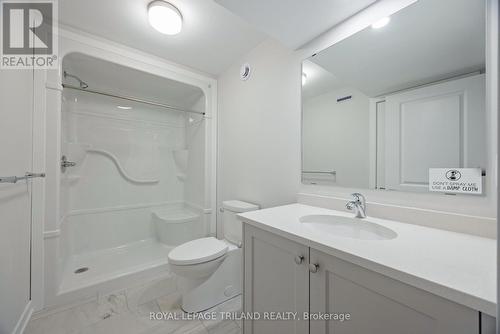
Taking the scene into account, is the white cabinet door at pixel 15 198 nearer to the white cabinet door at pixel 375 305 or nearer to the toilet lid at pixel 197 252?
the toilet lid at pixel 197 252

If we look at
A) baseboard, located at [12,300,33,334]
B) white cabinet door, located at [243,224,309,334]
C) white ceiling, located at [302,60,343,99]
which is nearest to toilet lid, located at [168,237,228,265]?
white cabinet door, located at [243,224,309,334]

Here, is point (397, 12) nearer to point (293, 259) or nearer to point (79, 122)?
point (293, 259)

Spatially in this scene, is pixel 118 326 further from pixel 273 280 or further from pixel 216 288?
pixel 273 280

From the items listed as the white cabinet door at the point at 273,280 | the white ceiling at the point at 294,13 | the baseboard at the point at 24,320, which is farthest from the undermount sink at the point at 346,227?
the baseboard at the point at 24,320

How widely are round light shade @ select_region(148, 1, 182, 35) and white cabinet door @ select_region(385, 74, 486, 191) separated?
1.53m

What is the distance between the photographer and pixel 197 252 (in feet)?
4.56

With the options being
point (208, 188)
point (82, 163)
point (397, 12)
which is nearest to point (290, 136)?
point (397, 12)

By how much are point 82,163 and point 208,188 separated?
1.51 m

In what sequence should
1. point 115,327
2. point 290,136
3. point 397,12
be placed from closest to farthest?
point 397,12 → point 115,327 → point 290,136

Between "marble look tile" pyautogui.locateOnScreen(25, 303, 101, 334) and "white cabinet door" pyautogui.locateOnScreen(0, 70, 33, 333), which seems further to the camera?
"marble look tile" pyautogui.locateOnScreen(25, 303, 101, 334)

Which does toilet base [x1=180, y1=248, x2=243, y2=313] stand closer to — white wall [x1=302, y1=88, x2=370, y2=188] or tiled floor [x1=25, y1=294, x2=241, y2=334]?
tiled floor [x1=25, y1=294, x2=241, y2=334]

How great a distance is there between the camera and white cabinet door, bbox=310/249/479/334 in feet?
1.50

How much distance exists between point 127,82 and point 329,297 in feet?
9.47

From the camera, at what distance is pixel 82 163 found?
221cm
